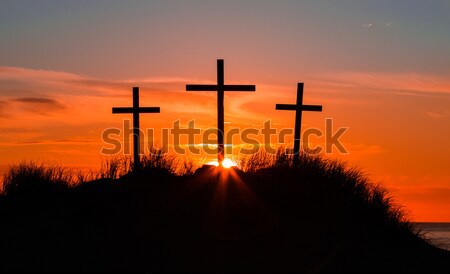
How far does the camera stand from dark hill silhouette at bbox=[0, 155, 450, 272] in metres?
16.0

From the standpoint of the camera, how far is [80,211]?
716 inches

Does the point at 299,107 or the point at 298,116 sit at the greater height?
the point at 299,107

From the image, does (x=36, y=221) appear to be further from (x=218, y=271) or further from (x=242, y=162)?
(x=242, y=162)

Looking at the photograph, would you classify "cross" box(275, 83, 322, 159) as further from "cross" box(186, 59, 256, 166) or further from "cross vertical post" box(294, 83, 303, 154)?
"cross" box(186, 59, 256, 166)

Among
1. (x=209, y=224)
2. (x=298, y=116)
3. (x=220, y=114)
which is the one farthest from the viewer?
(x=298, y=116)

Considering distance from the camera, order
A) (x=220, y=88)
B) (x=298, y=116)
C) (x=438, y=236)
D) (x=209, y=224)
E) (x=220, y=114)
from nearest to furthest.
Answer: (x=209, y=224)
(x=220, y=114)
(x=220, y=88)
(x=298, y=116)
(x=438, y=236)

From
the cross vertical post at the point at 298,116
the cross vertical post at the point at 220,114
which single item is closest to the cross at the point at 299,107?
the cross vertical post at the point at 298,116

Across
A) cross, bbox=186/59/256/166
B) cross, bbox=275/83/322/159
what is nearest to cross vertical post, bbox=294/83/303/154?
cross, bbox=275/83/322/159

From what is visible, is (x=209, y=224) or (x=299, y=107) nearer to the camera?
(x=209, y=224)

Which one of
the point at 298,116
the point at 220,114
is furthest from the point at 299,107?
the point at 220,114

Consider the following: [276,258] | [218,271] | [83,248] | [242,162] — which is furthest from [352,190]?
[83,248]

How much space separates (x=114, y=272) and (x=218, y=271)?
232 cm

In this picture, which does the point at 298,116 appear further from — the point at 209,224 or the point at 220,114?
the point at 209,224

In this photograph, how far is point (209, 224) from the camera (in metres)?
17.9
